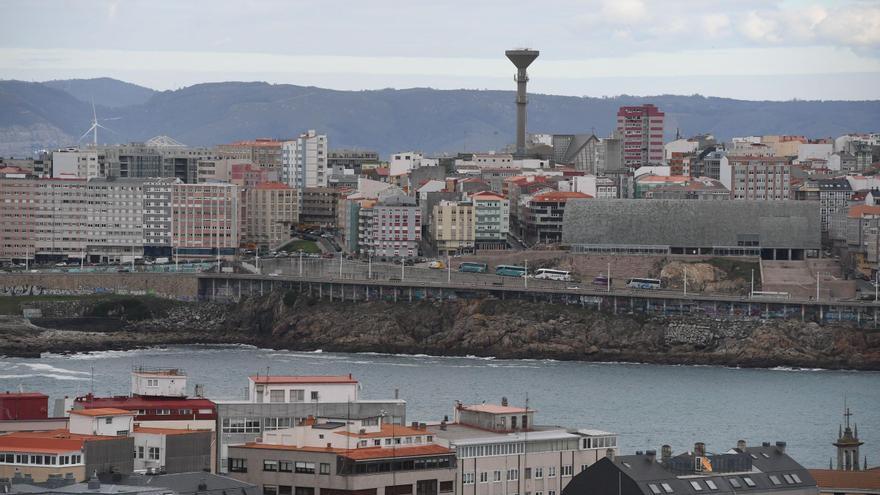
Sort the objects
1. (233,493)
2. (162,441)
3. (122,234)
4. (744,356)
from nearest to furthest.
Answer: (233,493), (162,441), (744,356), (122,234)

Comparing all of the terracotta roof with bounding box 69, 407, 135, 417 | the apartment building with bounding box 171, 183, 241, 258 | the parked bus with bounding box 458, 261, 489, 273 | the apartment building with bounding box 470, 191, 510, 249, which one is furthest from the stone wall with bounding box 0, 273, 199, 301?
the terracotta roof with bounding box 69, 407, 135, 417

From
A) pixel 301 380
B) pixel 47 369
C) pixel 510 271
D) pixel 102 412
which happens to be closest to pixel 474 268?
pixel 510 271

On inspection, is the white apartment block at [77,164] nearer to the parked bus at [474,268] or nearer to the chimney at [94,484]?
the parked bus at [474,268]

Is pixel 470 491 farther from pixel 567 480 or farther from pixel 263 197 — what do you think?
pixel 263 197

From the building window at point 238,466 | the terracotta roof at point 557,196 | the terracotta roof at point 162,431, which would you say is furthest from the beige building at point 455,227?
the building window at point 238,466

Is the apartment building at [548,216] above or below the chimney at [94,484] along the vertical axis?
above

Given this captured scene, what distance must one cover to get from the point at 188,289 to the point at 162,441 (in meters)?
42.4

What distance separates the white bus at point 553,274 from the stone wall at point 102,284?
998 cm

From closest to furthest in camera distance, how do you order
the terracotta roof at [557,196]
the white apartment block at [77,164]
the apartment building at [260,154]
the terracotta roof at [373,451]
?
1. the terracotta roof at [373,451]
2. the terracotta roof at [557,196]
3. the white apartment block at [77,164]
4. the apartment building at [260,154]

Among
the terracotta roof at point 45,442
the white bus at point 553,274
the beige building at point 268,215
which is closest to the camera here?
the terracotta roof at point 45,442

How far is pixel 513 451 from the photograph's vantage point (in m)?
27.9

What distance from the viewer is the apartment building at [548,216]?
3012 inches

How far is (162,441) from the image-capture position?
Answer: 1054 inches

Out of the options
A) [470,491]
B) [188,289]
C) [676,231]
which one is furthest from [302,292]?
[470,491]
